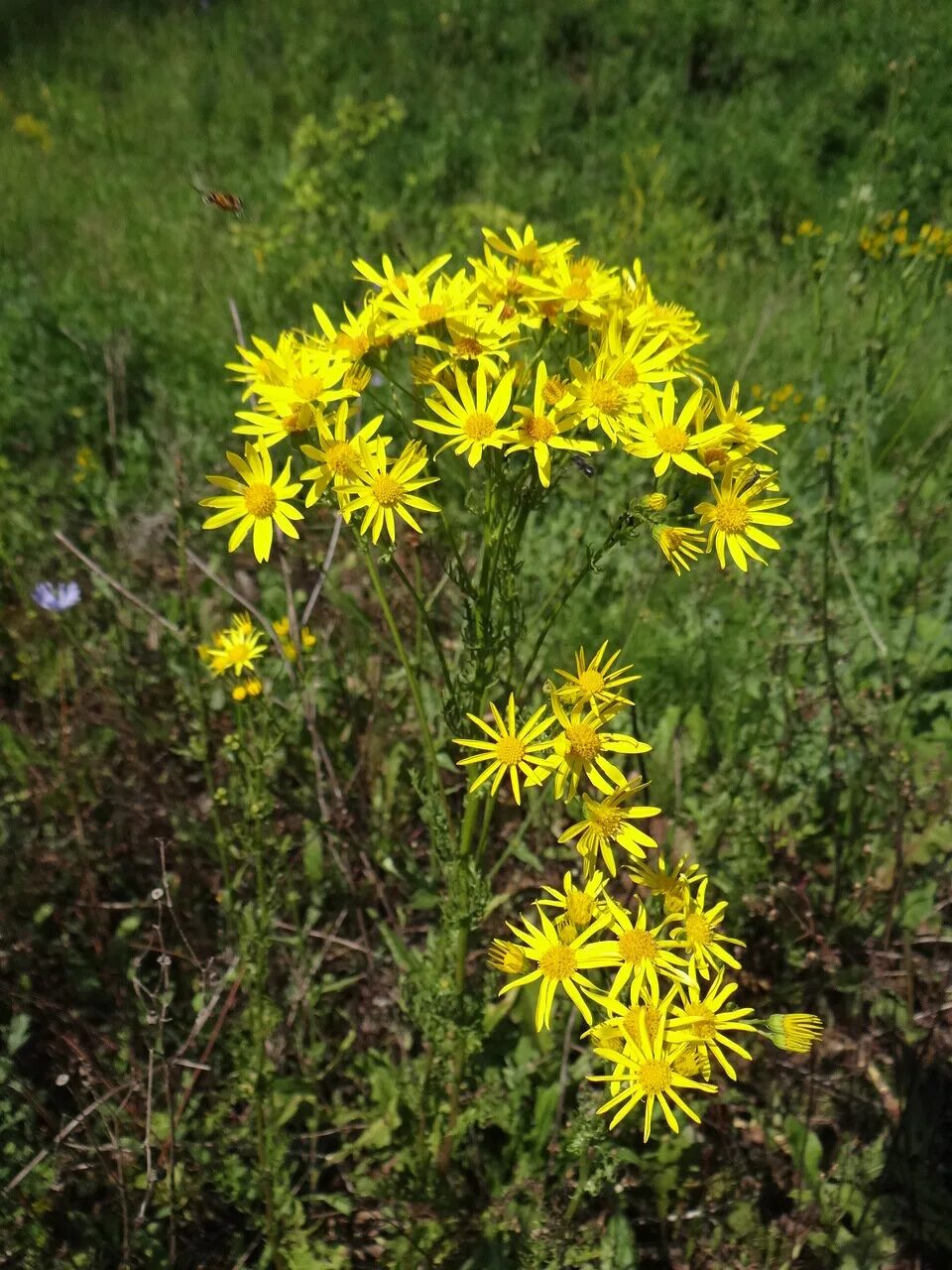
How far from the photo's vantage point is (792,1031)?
4.24ft

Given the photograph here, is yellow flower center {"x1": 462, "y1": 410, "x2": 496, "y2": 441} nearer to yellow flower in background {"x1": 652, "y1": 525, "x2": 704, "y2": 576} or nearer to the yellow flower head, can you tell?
yellow flower in background {"x1": 652, "y1": 525, "x2": 704, "y2": 576}

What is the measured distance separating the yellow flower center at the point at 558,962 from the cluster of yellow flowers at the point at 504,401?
0.58 meters

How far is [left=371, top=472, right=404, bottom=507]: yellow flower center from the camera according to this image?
1302 millimetres

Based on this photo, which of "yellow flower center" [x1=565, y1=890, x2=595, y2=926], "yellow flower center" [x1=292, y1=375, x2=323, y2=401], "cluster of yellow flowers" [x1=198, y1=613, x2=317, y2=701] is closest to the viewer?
"yellow flower center" [x1=565, y1=890, x2=595, y2=926]

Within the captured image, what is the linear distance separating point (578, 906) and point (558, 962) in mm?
86

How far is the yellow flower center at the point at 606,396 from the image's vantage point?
1.30m

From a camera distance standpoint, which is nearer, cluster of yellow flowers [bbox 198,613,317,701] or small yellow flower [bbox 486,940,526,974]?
small yellow flower [bbox 486,940,526,974]

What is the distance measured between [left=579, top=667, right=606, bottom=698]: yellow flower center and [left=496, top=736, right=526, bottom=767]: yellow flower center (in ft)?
0.40

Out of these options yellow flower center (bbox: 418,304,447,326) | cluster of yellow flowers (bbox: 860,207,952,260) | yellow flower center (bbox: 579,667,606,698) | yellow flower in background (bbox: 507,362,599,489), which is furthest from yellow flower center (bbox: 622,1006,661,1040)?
cluster of yellow flowers (bbox: 860,207,952,260)

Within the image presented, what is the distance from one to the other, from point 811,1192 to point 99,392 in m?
3.39

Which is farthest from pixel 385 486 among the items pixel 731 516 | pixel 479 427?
pixel 731 516

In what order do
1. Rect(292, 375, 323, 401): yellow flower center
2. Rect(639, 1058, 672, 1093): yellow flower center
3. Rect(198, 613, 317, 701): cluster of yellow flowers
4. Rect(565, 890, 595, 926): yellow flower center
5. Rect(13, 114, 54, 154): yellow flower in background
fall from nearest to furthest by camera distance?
1. Rect(639, 1058, 672, 1093): yellow flower center
2. Rect(565, 890, 595, 926): yellow flower center
3. Rect(292, 375, 323, 401): yellow flower center
4. Rect(198, 613, 317, 701): cluster of yellow flowers
5. Rect(13, 114, 54, 154): yellow flower in background

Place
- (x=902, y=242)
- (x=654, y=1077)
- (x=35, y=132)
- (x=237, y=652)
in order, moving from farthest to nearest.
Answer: (x=35, y=132) → (x=902, y=242) → (x=237, y=652) → (x=654, y=1077)

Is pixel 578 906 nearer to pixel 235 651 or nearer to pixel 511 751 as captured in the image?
pixel 511 751
